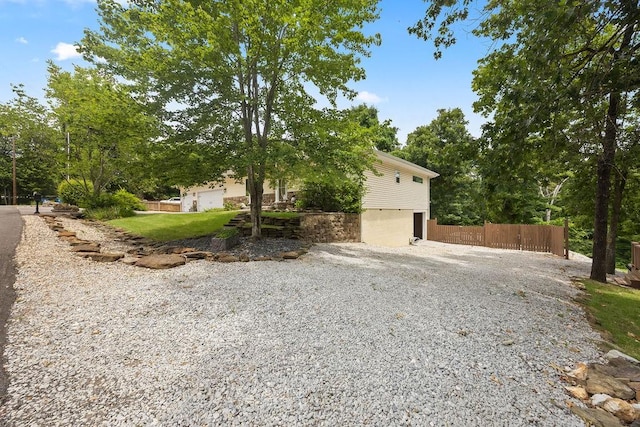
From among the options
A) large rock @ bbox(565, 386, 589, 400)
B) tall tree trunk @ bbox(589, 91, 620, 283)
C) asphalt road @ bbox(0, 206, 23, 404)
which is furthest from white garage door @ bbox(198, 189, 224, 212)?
large rock @ bbox(565, 386, 589, 400)

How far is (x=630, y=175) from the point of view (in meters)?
10.5

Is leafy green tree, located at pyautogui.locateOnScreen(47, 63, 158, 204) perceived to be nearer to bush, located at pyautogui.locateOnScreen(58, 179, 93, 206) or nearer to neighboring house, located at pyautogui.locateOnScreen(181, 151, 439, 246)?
bush, located at pyautogui.locateOnScreen(58, 179, 93, 206)

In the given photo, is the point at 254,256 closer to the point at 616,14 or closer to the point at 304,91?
A: the point at 304,91

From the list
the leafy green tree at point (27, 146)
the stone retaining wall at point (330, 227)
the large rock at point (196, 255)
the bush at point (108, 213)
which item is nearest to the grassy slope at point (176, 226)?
the stone retaining wall at point (330, 227)

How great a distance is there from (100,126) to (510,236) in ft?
67.7

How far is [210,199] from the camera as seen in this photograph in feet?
75.2

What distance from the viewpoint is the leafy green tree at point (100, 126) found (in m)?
8.24

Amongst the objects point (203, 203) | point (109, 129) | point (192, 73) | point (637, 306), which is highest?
point (192, 73)

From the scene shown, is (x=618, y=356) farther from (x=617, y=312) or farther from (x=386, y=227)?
(x=386, y=227)

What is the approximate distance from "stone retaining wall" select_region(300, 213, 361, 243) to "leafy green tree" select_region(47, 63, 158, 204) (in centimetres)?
600

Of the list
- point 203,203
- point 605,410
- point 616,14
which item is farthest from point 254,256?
point 203,203

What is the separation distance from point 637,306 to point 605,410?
557 cm

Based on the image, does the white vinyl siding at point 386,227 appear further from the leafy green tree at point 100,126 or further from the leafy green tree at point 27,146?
the leafy green tree at point 27,146

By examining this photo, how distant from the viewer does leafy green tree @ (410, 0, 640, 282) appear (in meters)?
4.52
